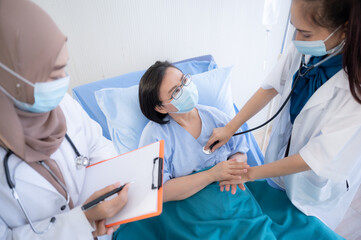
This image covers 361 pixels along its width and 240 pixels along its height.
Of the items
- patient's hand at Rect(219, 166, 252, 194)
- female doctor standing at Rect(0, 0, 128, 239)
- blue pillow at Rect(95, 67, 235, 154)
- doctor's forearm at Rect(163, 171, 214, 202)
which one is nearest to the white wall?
blue pillow at Rect(95, 67, 235, 154)

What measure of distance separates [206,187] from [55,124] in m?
0.78

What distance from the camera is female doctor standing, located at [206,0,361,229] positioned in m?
0.73

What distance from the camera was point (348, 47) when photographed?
2.34ft

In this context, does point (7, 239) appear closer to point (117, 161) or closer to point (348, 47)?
point (117, 161)

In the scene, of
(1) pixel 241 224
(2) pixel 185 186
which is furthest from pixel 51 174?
(1) pixel 241 224

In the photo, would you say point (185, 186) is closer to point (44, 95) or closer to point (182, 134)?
point (182, 134)

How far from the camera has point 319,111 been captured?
0.93 meters

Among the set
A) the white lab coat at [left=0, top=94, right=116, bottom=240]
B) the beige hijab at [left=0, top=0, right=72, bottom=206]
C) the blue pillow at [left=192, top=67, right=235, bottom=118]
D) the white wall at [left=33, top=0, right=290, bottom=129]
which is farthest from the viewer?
the blue pillow at [left=192, top=67, right=235, bottom=118]

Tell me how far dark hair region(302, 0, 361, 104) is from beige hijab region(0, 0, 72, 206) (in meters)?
0.82

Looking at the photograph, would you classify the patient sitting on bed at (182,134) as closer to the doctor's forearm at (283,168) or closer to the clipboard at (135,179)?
the doctor's forearm at (283,168)

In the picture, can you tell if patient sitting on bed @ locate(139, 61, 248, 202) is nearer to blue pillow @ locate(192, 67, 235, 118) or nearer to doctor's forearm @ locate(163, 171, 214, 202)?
doctor's forearm @ locate(163, 171, 214, 202)

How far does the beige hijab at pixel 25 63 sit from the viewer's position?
58 cm

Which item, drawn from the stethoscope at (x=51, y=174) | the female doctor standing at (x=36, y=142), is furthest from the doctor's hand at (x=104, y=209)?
the stethoscope at (x=51, y=174)

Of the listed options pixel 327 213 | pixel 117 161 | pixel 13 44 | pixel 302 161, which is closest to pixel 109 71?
pixel 117 161
